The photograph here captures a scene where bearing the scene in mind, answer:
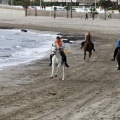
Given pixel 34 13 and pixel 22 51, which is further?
pixel 34 13

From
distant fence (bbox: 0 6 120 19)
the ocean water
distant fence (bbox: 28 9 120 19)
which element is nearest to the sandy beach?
the ocean water

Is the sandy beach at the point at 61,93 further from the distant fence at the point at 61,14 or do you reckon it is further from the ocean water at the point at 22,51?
the distant fence at the point at 61,14

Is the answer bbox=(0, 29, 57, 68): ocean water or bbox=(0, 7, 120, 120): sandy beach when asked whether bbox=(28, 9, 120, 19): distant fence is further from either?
bbox=(0, 7, 120, 120): sandy beach

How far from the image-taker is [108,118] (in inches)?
423

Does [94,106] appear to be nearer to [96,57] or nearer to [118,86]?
[118,86]

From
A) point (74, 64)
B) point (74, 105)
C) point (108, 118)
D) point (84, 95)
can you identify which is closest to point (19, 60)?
point (74, 64)

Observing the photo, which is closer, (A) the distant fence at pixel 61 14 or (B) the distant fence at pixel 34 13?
(A) the distant fence at pixel 61 14

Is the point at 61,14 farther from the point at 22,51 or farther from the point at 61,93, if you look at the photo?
the point at 61,93

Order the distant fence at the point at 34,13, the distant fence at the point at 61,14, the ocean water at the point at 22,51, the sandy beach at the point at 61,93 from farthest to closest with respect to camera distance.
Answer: the distant fence at the point at 34,13 → the distant fence at the point at 61,14 → the ocean water at the point at 22,51 → the sandy beach at the point at 61,93

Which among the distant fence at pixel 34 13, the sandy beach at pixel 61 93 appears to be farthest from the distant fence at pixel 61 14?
the sandy beach at pixel 61 93

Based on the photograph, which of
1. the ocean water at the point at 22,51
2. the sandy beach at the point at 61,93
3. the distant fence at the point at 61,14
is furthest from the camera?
the distant fence at the point at 61,14

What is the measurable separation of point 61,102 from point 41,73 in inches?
279

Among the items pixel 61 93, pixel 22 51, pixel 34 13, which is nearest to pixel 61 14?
pixel 34 13

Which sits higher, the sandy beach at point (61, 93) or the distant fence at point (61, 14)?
the sandy beach at point (61, 93)
